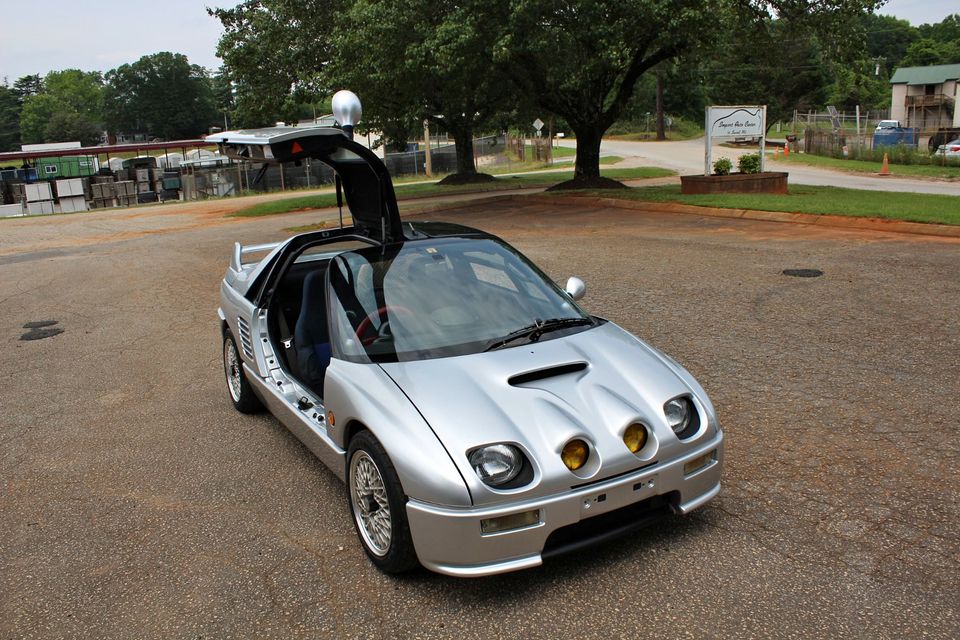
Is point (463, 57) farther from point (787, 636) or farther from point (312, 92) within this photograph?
point (787, 636)

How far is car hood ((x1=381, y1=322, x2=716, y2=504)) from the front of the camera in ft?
10.6

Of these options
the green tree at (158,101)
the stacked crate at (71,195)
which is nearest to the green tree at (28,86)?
the green tree at (158,101)

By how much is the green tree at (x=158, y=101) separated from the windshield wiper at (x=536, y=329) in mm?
129819

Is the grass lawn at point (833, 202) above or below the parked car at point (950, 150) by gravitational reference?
below

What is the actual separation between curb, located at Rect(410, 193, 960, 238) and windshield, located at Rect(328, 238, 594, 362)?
383 inches

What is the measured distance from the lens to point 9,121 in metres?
140

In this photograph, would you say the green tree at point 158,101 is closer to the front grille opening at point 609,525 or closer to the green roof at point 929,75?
the green roof at point 929,75

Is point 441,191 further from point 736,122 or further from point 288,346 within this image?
point 288,346

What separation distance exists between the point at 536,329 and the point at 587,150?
19.1 metres

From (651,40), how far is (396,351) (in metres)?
16.5

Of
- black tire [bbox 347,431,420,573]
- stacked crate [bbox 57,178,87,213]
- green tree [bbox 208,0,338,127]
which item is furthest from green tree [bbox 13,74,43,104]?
black tire [bbox 347,431,420,573]

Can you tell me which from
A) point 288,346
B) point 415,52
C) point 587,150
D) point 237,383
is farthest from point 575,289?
point 587,150

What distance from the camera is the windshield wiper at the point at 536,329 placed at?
3.99m

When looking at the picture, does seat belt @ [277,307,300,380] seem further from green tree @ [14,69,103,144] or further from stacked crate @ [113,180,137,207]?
green tree @ [14,69,103,144]
